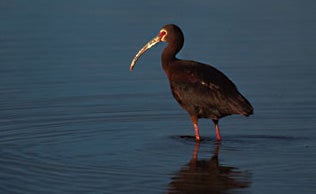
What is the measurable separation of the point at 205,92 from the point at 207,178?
2260 mm

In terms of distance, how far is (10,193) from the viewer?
1096 centimetres

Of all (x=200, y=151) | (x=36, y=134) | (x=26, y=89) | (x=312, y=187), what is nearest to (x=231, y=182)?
(x=312, y=187)

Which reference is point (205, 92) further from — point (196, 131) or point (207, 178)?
point (207, 178)

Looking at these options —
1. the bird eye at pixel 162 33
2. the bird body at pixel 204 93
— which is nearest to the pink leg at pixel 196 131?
the bird body at pixel 204 93

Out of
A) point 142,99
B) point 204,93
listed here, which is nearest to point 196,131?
point 204,93

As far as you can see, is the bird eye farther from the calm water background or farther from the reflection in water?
the reflection in water

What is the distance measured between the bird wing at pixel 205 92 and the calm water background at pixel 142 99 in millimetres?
437

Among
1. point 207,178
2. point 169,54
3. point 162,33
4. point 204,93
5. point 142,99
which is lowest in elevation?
point 207,178

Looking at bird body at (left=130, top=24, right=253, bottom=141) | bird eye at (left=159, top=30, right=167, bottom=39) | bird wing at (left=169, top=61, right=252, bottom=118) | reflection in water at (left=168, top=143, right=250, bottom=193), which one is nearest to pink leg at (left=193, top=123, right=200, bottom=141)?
bird body at (left=130, top=24, right=253, bottom=141)

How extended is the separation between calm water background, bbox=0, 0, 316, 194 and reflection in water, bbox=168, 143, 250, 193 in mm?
22

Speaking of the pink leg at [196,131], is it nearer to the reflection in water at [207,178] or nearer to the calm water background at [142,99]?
the calm water background at [142,99]

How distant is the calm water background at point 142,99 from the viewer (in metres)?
11.8

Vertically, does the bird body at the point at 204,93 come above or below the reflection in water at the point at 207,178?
above

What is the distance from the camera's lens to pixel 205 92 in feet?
45.3
